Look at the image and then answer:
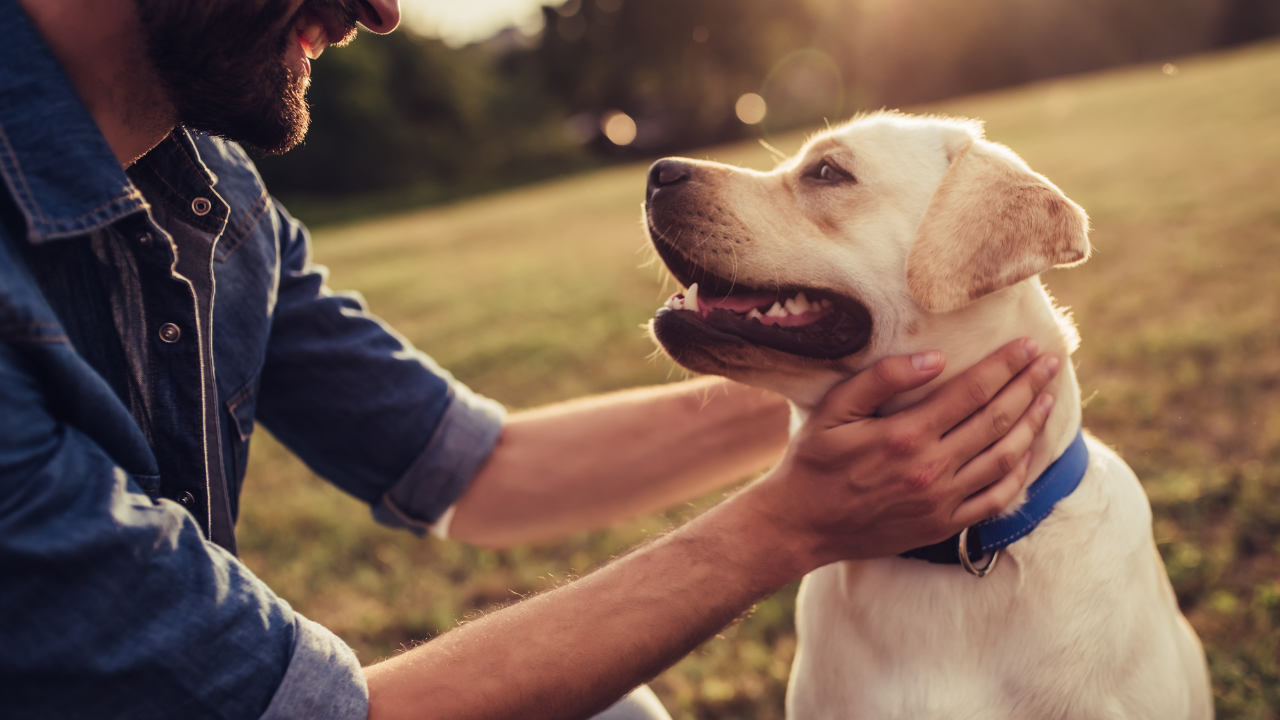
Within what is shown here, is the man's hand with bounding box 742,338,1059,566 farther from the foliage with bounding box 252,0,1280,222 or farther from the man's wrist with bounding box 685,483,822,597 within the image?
the foliage with bounding box 252,0,1280,222

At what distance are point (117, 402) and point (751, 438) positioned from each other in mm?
1804

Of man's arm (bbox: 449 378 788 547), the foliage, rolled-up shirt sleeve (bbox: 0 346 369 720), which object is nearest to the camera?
rolled-up shirt sleeve (bbox: 0 346 369 720)

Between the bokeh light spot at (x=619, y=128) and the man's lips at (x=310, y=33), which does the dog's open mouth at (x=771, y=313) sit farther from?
the bokeh light spot at (x=619, y=128)

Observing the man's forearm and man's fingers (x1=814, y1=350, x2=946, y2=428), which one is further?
man's fingers (x1=814, y1=350, x2=946, y2=428)

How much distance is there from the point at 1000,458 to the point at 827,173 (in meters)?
0.97

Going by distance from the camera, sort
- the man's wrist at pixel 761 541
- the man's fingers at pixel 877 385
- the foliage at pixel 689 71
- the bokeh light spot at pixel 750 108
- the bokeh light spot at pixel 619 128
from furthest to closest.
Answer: the bokeh light spot at pixel 619 128 → the bokeh light spot at pixel 750 108 → the foliage at pixel 689 71 → the man's fingers at pixel 877 385 → the man's wrist at pixel 761 541

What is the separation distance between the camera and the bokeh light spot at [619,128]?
38.9m

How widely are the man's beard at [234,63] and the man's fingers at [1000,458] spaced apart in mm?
1769

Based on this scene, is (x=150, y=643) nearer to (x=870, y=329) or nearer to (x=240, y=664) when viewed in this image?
(x=240, y=664)

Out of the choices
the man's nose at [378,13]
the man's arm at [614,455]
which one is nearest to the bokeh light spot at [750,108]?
the man's arm at [614,455]

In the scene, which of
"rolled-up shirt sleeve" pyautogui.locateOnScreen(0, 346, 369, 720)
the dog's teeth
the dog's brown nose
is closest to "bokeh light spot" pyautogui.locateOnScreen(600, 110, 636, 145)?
the dog's brown nose

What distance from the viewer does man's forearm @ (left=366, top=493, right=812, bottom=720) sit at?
5.16 feet

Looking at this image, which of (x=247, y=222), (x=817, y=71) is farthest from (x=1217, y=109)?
(x=817, y=71)

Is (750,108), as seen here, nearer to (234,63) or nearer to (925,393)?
(925,393)
